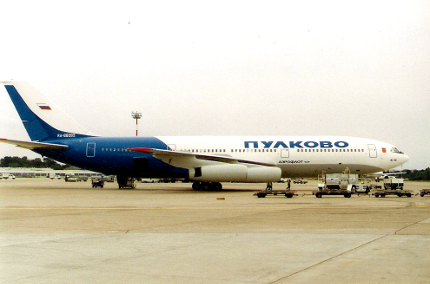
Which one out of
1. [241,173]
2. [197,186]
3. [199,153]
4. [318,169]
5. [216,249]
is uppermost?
[199,153]

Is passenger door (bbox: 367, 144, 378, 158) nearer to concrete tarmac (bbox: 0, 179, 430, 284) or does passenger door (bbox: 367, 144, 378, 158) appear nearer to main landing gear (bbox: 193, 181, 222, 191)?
main landing gear (bbox: 193, 181, 222, 191)

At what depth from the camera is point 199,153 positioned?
108 ft

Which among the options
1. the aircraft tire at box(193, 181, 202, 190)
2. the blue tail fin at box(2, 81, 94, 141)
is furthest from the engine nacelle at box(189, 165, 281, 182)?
the blue tail fin at box(2, 81, 94, 141)

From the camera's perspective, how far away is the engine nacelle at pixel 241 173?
102 feet

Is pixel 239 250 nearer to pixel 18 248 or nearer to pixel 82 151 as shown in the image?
pixel 18 248

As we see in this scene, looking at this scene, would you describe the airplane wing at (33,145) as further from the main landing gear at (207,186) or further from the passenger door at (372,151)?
the passenger door at (372,151)

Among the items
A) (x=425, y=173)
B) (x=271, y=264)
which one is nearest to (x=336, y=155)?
(x=271, y=264)

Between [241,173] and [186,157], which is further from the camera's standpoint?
[186,157]

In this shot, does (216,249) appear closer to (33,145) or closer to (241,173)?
(241,173)

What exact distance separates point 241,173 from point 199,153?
3.54m

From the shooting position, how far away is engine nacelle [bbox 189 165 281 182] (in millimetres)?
31234

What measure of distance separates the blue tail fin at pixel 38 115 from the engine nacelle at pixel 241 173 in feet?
33.7

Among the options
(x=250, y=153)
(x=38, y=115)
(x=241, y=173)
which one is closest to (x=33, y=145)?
(x=38, y=115)

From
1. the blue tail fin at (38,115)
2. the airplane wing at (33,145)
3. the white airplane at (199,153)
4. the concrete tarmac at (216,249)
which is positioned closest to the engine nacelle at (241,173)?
the white airplane at (199,153)
